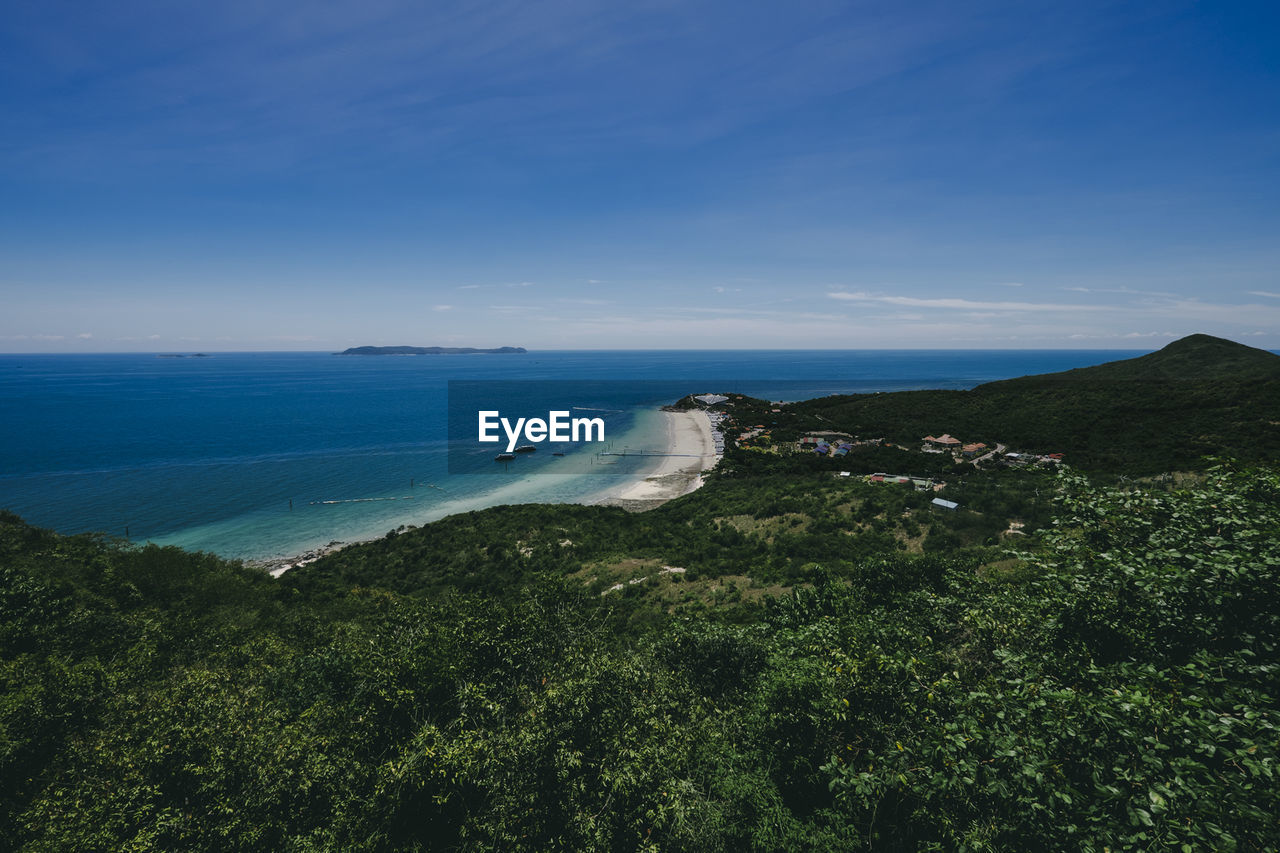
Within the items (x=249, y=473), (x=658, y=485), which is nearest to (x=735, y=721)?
(x=658, y=485)

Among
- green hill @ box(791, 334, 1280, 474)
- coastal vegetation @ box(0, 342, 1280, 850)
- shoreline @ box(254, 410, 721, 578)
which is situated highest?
green hill @ box(791, 334, 1280, 474)

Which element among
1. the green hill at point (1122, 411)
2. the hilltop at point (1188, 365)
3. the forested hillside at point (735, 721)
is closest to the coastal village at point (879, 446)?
the green hill at point (1122, 411)

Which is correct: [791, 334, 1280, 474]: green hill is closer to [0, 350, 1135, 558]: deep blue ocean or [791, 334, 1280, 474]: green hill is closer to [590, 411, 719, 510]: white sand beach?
[590, 411, 719, 510]: white sand beach

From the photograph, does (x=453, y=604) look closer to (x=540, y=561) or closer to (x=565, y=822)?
(x=565, y=822)

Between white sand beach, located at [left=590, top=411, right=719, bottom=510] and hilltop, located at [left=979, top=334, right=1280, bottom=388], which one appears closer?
white sand beach, located at [left=590, top=411, right=719, bottom=510]

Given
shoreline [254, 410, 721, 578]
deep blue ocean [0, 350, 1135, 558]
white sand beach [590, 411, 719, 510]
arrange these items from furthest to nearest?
white sand beach [590, 411, 719, 510]
deep blue ocean [0, 350, 1135, 558]
shoreline [254, 410, 721, 578]

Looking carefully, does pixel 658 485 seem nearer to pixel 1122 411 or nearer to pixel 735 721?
pixel 735 721

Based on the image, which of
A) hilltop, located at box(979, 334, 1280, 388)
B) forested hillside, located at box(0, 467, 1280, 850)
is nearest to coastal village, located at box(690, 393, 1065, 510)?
forested hillside, located at box(0, 467, 1280, 850)
